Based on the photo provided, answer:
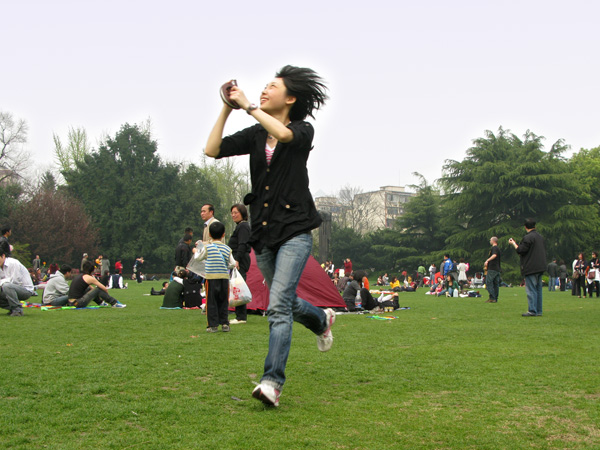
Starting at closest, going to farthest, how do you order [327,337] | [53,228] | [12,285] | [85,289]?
1. [327,337]
2. [12,285]
3. [85,289]
4. [53,228]

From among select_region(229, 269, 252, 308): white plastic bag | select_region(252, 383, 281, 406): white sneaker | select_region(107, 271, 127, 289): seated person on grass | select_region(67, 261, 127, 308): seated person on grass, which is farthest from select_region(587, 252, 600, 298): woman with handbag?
select_region(252, 383, 281, 406): white sneaker

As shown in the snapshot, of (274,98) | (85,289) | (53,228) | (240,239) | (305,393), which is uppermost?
(53,228)

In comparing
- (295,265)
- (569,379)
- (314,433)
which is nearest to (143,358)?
(295,265)

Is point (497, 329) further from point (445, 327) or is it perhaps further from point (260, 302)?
point (260, 302)

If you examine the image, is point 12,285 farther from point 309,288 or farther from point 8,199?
point 8,199

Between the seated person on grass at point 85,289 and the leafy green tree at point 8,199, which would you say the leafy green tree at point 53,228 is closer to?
the leafy green tree at point 8,199

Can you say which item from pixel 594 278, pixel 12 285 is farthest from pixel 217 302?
pixel 594 278

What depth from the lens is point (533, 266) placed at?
39.9ft

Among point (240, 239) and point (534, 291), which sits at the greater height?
point (240, 239)

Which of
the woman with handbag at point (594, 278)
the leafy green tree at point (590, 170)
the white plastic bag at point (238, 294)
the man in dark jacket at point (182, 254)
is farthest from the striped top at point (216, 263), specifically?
A: the leafy green tree at point (590, 170)

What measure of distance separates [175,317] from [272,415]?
8.44m

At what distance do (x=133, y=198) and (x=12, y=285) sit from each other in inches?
2093

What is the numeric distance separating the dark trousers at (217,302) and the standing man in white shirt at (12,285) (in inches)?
175

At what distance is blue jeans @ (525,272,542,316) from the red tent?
3.86 metres
